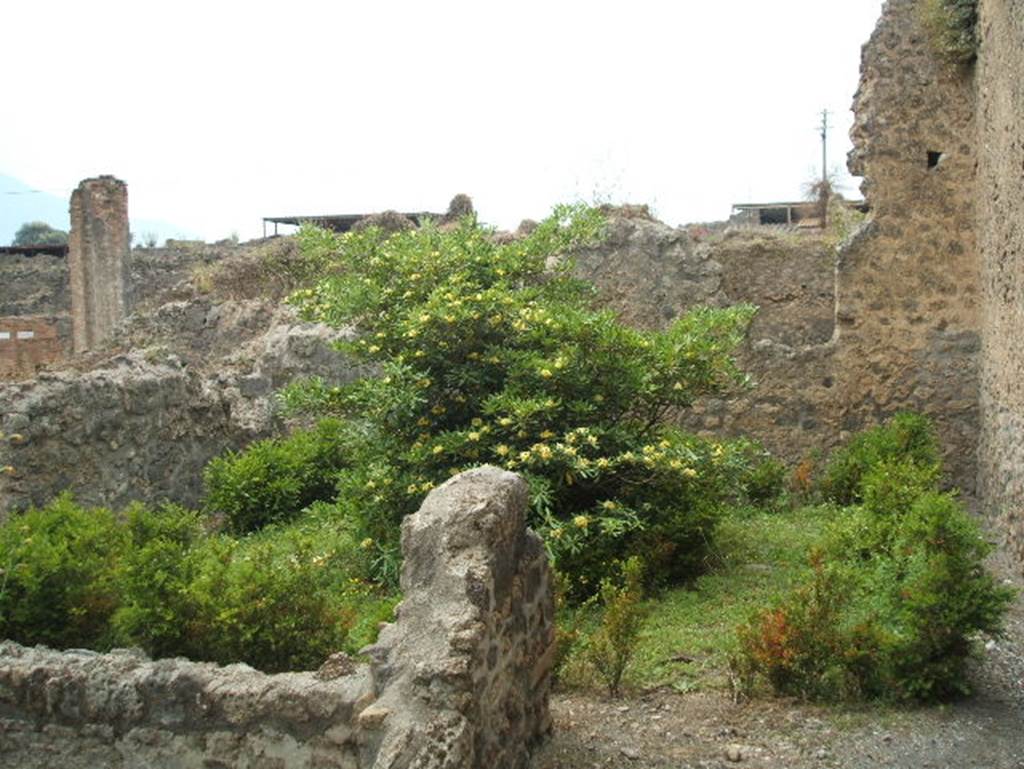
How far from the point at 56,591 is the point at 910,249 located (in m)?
8.83

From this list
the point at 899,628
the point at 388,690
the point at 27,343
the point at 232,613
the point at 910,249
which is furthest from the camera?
the point at 27,343

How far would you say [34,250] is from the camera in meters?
35.5

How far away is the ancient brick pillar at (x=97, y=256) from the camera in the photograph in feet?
92.1

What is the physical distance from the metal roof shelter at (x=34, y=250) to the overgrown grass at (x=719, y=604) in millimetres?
28932

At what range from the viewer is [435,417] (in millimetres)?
8578

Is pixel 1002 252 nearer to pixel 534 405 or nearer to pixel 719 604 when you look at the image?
pixel 719 604

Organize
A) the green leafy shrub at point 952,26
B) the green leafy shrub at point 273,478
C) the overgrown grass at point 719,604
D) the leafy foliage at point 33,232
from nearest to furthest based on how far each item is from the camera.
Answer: the overgrown grass at point 719,604
the green leafy shrub at point 273,478
the green leafy shrub at point 952,26
the leafy foliage at point 33,232

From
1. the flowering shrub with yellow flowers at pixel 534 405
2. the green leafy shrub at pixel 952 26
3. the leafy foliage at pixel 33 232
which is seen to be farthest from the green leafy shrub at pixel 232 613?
the leafy foliage at pixel 33 232

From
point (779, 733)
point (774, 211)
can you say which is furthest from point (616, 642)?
point (774, 211)

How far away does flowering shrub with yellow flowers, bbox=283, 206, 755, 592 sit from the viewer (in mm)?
7988

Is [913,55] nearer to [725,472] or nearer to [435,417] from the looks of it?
[725,472]

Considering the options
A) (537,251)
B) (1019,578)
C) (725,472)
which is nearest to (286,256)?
(537,251)

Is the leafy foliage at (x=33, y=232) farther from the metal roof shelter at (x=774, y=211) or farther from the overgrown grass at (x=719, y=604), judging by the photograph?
the overgrown grass at (x=719, y=604)

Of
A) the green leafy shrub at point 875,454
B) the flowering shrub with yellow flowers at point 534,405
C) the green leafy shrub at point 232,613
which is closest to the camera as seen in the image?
the green leafy shrub at point 232,613
